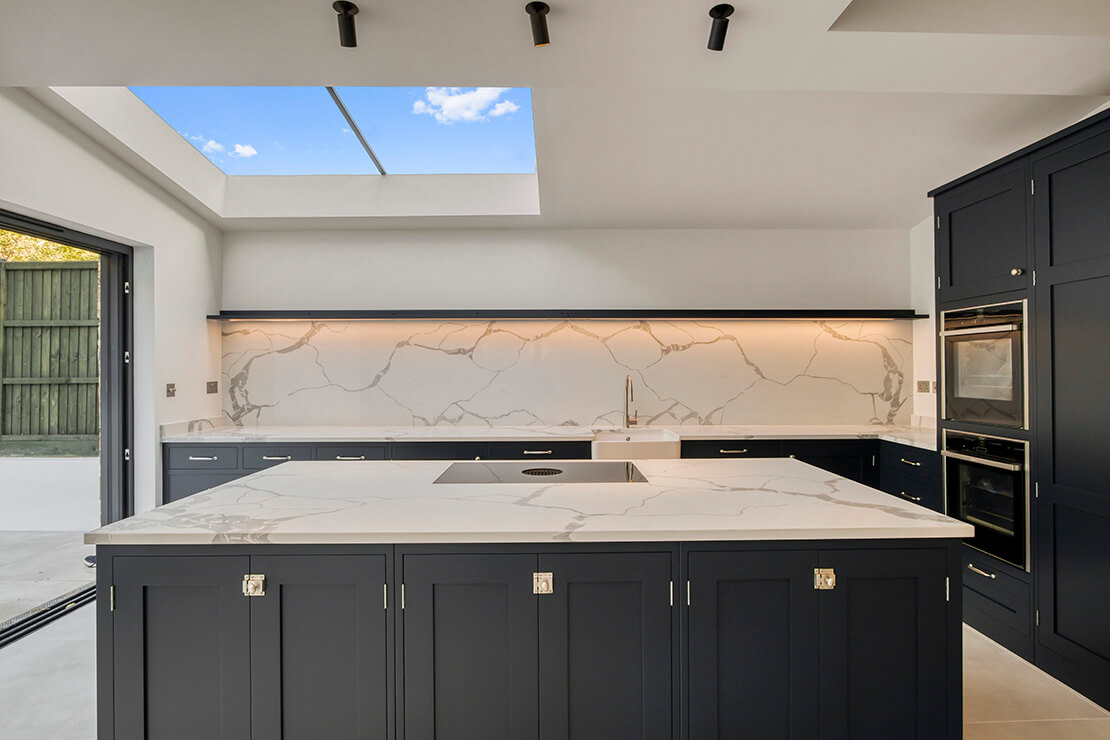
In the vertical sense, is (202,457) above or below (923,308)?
below

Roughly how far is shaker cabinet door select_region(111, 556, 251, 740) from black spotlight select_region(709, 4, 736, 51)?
2.03 m

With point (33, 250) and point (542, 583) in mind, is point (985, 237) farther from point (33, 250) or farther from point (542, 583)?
point (33, 250)

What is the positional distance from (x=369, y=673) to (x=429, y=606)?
0.25 m

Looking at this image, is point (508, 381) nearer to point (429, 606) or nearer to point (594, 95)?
point (594, 95)

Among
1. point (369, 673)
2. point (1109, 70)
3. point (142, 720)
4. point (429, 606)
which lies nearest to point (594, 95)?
point (1109, 70)

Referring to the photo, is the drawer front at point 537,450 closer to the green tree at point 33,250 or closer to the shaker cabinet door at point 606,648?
the shaker cabinet door at point 606,648

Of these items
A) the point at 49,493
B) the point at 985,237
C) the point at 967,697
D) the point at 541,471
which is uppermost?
the point at 985,237

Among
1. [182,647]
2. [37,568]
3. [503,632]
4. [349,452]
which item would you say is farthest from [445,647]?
[37,568]

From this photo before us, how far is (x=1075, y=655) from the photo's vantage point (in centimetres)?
230

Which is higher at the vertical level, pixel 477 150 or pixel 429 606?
→ pixel 477 150

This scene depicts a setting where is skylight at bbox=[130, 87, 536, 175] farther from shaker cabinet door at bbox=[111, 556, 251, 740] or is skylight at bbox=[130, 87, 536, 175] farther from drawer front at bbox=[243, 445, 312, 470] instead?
shaker cabinet door at bbox=[111, 556, 251, 740]

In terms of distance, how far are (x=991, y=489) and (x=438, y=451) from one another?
9.98 ft

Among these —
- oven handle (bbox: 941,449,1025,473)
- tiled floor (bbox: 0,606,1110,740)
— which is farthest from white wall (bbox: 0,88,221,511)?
oven handle (bbox: 941,449,1025,473)

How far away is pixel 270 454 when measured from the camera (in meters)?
3.75
